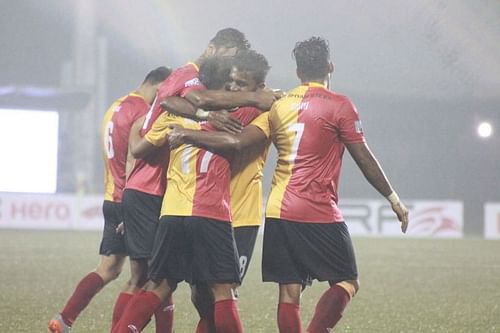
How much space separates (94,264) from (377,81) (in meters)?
11.5

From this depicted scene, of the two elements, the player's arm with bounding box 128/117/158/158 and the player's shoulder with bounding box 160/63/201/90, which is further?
the player's arm with bounding box 128/117/158/158

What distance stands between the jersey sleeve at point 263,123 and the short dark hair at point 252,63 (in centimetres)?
22

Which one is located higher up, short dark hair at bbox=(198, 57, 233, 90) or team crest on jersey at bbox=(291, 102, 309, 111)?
short dark hair at bbox=(198, 57, 233, 90)

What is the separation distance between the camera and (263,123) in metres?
5.54

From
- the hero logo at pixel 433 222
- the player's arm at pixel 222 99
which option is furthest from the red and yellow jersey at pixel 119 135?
the hero logo at pixel 433 222

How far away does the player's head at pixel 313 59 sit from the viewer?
5598 mm

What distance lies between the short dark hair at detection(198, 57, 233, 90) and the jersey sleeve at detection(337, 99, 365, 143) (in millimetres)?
697

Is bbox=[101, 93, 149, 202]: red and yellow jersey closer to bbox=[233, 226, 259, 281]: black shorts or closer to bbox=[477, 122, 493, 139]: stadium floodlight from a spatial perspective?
bbox=[233, 226, 259, 281]: black shorts

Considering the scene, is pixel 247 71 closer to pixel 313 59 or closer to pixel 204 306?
pixel 313 59

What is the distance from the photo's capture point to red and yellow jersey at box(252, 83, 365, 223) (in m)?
5.54

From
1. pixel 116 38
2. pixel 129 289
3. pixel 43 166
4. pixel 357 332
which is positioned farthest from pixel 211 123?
pixel 116 38

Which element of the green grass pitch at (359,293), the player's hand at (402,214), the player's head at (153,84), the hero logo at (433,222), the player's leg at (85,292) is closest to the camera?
the player's hand at (402,214)

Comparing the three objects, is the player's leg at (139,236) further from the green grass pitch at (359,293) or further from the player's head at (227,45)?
the green grass pitch at (359,293)

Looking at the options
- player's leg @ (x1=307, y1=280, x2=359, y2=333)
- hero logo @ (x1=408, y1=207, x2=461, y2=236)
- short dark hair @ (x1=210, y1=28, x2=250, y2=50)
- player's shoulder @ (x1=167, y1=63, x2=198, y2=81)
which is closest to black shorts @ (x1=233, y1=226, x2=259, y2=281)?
player's leg @ (x1=307, y1=280, x2=359, y2=333)
